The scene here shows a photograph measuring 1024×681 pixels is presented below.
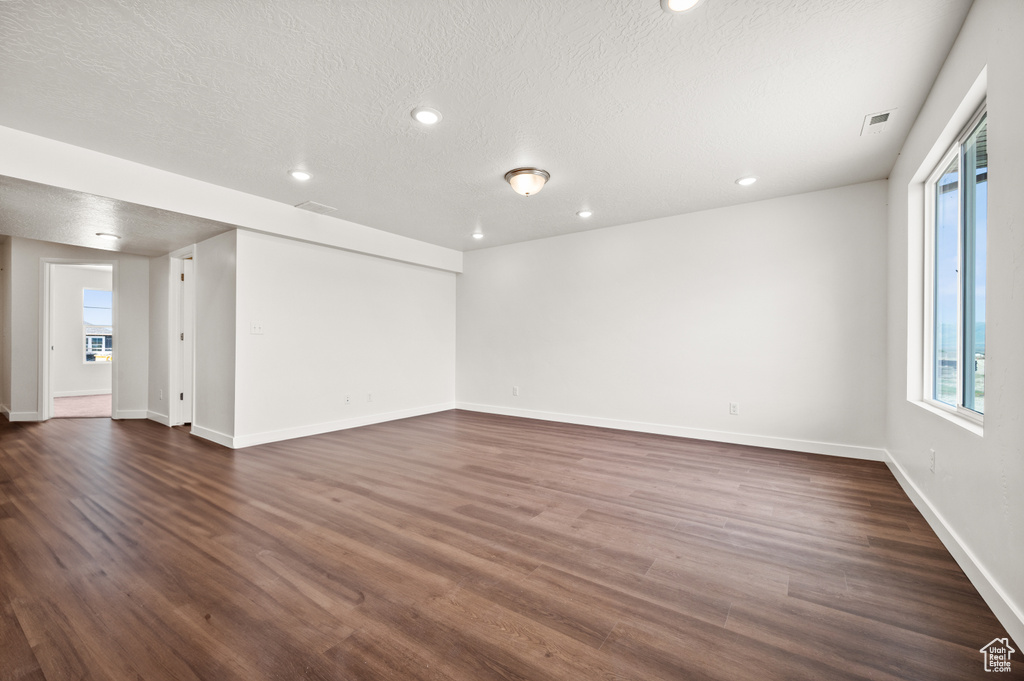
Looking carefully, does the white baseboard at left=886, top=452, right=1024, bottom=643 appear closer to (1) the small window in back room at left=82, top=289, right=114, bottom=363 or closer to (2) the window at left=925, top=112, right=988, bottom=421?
(2) the window at left=925, top=112, right=988, bottom=421

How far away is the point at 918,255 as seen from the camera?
305cm

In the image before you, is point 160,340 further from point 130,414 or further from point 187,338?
point 130,414

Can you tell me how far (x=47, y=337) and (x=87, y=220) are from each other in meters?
3.22

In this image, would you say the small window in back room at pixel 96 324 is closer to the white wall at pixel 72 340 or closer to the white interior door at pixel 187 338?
the white wall at pixel 72 340

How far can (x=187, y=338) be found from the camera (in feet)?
17.7

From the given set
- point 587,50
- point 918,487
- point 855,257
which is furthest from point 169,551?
point 855,257

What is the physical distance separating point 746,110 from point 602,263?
2.84 metres

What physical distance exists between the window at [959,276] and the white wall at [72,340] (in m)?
11.7

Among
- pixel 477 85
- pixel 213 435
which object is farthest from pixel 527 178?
pixel 213 435

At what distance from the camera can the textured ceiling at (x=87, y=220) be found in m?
3.29

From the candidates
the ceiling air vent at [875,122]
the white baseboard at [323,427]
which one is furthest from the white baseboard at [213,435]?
the ceiling air vent at [875,122]

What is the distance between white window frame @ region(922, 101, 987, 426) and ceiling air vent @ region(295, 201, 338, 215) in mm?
4880

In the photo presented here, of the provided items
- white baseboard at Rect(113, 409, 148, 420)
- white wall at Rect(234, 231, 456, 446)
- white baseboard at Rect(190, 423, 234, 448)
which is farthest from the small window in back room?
white wall at Rect(234, 231, 456, 446)

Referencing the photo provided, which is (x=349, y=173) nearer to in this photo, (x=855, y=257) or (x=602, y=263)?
(x=602, y=263)
